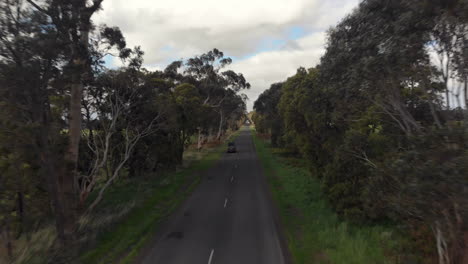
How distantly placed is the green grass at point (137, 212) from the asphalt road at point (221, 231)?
0.76 m

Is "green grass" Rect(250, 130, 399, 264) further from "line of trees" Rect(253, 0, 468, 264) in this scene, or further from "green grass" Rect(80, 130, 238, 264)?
"green grass" Rect(80, 130, 238, 264)

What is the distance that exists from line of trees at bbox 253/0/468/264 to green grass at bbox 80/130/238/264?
9.94 meters

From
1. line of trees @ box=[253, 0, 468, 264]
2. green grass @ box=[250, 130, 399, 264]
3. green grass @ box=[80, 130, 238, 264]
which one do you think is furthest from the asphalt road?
line of trees @ box=[253, 0, 468, 264]

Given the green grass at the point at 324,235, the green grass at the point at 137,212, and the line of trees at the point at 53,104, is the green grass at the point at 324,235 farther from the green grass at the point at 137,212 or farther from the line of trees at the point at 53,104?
the line of trees at the point at 53,104

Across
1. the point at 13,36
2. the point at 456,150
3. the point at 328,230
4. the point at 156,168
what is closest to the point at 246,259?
the point at 328,230

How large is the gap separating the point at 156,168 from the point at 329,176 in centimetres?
2072

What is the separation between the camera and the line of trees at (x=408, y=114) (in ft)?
23.1

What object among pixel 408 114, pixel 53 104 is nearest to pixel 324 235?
pixel 408 114

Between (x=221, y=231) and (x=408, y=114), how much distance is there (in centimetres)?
1002

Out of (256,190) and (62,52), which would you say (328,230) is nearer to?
(256,190)

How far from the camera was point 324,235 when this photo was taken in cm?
1384

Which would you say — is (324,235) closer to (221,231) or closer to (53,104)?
(221,231)

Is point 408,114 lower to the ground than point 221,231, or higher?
higher

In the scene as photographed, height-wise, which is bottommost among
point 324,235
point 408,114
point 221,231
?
point 221,231
